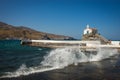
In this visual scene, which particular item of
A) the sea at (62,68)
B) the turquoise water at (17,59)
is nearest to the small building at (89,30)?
the turquoise water at (17,59)

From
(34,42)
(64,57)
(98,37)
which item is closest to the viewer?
(64,57)

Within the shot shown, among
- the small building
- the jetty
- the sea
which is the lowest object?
the sea

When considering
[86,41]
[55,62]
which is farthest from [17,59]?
[86,41]

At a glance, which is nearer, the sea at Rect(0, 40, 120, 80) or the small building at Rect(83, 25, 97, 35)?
the sea at Rect(0, 40, 120, 80)

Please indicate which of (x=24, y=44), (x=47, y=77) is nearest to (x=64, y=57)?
(x=47, y=77)

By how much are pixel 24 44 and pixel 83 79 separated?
7357cm

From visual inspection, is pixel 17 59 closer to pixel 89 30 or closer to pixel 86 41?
pixel 86 41

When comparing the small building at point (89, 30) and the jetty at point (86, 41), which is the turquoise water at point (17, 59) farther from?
the small building at point (89, 30)

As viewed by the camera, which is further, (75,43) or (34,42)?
(34,42)

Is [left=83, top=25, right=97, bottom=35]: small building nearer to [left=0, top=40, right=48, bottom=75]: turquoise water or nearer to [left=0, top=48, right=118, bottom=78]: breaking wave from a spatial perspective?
[left=0, top=40, right=48, bottom=75]: turquoise water

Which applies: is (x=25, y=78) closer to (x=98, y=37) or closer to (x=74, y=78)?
(x=74, y=78)

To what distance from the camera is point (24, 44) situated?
8438cm

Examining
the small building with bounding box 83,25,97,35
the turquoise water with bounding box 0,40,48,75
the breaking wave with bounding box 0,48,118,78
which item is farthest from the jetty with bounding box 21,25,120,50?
the breaking wave with bounding box 0,48,118,78

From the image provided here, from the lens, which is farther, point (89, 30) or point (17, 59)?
point (89, 30)
